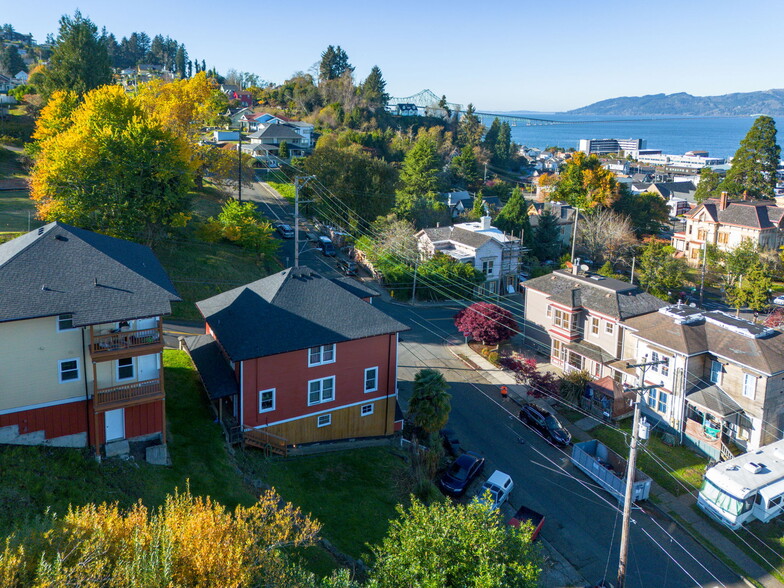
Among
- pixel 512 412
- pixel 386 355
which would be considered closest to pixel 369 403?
pixel 386 355

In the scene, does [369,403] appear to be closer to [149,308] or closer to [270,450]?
[270,450]

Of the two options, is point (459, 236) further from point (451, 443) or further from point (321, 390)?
point (321, 390)

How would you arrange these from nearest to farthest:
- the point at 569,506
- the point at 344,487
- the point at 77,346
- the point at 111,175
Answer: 1. the point at 77,346
2. the point at 344,487
3. the point at 569,506
4. the point at 111,175

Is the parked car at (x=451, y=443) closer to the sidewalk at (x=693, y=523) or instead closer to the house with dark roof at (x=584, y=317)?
the sidewalk at (x=693, y=523)

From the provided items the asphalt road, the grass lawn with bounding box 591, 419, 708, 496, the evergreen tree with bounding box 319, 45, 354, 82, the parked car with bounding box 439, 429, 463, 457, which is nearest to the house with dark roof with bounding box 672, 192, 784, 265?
the grass lawn with bounding box 591, 419, 708, 496

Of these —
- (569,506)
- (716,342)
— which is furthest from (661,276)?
(569,506)

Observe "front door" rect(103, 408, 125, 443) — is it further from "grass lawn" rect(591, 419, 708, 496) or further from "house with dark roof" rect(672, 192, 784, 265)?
"house with dark roof" rect(672, 192, 784, 265)

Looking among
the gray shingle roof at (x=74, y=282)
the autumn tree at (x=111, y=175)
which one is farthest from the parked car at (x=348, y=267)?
the gray shingle roof at (x=74, y=282)
